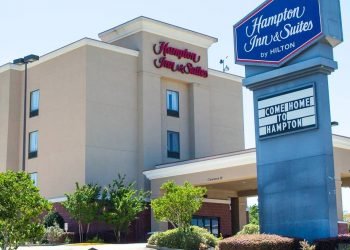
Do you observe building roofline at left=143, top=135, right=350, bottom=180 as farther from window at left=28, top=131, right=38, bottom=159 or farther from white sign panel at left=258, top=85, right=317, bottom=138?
white sign panel at left=258, top=85, right=317, bottom=138

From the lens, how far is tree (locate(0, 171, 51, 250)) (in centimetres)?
2447

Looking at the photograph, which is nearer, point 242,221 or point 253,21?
point 253,21

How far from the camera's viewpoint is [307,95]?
25844 mm

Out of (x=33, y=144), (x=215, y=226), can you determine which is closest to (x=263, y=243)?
(x=215, y=226)

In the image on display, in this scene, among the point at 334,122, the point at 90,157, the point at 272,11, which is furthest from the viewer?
the point at 334,122

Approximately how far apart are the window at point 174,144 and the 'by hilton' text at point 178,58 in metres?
5.02

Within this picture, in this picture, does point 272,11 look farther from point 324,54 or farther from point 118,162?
point 118,162

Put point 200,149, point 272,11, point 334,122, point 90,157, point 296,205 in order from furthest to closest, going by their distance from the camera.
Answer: point 200,149 → point 334,122 → point 90,157 → point 272,11 → point 296,205

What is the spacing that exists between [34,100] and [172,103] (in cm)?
1086

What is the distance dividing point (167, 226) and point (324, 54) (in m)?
23.9

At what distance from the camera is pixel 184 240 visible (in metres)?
30.4

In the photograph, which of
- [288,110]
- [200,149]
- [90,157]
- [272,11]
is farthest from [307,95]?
[200,149]

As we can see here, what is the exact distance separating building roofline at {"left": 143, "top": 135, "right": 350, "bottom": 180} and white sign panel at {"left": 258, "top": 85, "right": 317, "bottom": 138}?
1285 centimetres

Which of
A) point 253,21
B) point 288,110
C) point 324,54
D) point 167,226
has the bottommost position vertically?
point 167,226
